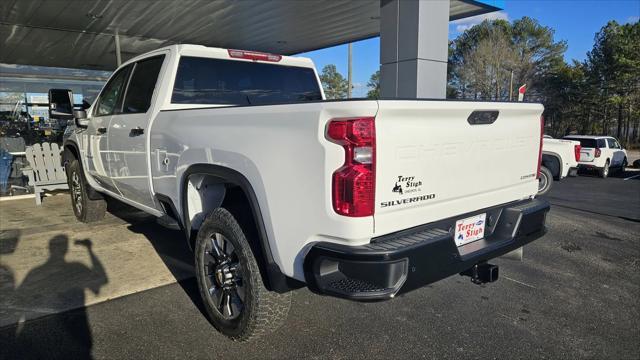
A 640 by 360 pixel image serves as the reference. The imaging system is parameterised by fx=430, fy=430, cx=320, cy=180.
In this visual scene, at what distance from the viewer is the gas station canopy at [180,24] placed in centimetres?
1080

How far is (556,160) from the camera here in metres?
9.34

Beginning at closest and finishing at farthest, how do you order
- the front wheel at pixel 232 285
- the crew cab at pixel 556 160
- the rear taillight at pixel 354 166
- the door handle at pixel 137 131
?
the rear taillight at pixel 354 166 < the front wheel at pixel 232 285 < the door handle at pixel 137 131 < the crew cab at pixel 556 160

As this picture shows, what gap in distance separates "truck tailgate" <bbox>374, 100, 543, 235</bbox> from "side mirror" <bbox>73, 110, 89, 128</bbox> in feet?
13.4

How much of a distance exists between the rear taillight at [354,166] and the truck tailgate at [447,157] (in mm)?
42

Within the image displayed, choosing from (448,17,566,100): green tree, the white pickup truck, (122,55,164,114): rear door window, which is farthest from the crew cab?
(448,17,566,100): green tree

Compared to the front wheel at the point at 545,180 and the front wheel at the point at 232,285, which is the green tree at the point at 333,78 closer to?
the front wheel at the point at 545,180

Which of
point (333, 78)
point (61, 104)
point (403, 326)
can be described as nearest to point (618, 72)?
point (403, 326)

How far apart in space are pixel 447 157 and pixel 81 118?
428 centimetres

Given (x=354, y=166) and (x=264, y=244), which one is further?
(x=264, y=244)

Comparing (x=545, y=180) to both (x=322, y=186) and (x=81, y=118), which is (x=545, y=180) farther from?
(x=81, y=118)

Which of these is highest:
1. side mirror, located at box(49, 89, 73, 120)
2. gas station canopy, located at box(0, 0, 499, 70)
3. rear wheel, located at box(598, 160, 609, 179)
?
gas station canopy, located at box(0, 0, 499, 70)

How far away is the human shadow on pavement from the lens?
9.14 ft

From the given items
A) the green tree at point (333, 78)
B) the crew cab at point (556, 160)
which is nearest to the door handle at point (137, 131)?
the crew cab at point (556, 160)

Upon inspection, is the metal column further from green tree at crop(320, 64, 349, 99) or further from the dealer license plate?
green tree at crop(320, 64, 349, 99)
